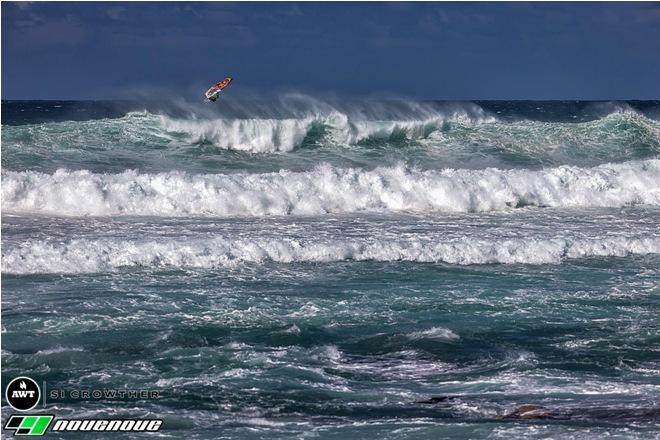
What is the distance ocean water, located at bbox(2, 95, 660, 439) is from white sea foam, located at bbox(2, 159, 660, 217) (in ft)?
0.22

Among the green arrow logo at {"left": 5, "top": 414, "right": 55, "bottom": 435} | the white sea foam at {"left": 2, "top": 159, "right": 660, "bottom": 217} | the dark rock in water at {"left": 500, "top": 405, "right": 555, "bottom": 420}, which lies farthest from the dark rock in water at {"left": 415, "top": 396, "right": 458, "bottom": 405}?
the white sea foam at {"left": 2, "top": 159, "right": 660, "bottom": 217}

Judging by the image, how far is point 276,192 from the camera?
23.6m

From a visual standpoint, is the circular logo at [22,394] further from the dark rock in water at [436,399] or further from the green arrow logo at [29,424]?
the dark rock in water at [436,399]

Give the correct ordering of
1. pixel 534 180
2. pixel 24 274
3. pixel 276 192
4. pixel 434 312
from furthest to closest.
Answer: pixel 534 180 < pixel 276 192 < pixel 24 274 < pixel 434 312

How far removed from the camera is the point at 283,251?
17578mm

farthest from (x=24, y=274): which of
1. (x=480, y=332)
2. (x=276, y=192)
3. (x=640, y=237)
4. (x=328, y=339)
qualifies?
(x=640, y=237)

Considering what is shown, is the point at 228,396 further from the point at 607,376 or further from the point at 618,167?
the point at 618,167

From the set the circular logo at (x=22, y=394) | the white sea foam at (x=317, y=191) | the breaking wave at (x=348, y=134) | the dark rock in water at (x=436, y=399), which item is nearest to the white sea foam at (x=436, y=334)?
the dark rock in water at (x=436, y=399)

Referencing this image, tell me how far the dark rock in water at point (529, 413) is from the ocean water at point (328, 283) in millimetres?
56

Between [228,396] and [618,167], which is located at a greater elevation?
[618,167]

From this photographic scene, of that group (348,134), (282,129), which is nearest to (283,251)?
(282,129)

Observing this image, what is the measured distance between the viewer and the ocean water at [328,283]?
10266mm

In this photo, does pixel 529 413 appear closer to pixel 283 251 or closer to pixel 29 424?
pixel 29 424

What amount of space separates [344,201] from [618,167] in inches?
348
